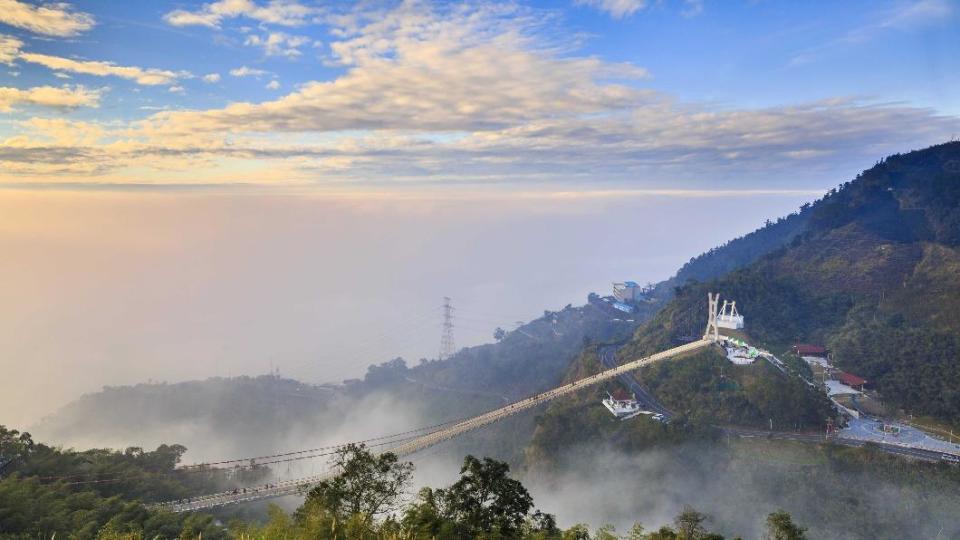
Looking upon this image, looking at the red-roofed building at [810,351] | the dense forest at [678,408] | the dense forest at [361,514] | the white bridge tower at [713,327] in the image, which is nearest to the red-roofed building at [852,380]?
the dense forest at [678,408]

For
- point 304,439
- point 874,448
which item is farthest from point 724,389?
point 304,439

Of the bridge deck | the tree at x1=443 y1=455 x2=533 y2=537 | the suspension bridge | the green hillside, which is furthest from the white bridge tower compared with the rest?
the tree at x1=443 y1=455 x2=533 y2=537

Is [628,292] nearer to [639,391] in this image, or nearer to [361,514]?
[639,391]

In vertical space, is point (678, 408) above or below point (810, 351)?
below

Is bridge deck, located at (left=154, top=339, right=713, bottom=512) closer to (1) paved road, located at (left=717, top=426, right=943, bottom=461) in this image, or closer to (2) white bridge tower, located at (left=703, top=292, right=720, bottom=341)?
(2) white bridge tower, located at (left=703, top=292, right=720, bottom=341)

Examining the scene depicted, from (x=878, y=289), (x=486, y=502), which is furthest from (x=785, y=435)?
(x=878, y=289)

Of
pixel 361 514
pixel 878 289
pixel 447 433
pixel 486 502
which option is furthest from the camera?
pixel 878 289

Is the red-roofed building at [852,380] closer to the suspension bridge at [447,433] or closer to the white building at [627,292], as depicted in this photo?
the suspension bridge at [447,433]
